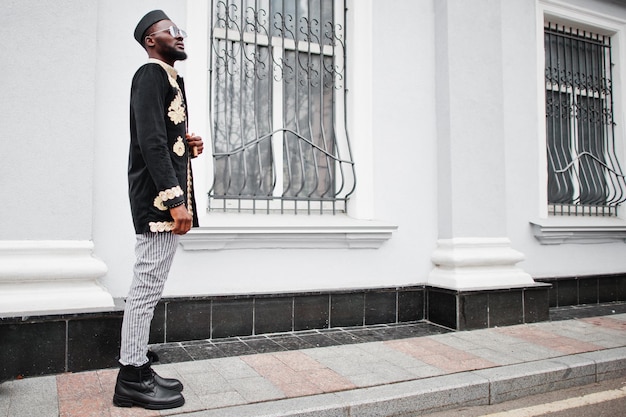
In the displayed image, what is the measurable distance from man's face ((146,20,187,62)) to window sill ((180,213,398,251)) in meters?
1.76

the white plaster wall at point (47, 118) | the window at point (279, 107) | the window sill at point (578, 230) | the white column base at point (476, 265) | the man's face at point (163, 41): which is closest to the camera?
the man's face at point (163, 41)

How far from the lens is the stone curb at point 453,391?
120 inches

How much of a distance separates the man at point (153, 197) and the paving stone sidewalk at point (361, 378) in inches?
6.3

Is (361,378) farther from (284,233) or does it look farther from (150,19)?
(150,19)

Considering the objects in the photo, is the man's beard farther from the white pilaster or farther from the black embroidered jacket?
the white pilaster

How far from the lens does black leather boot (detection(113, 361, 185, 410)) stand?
9.72 ft

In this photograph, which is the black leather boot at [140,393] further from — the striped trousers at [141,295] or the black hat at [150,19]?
the black hat at [150,19]

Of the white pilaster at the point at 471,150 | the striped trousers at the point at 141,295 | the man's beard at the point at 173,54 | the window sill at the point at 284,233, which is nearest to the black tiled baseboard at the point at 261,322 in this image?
the white pilaster at the point at 471,150

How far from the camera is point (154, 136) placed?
287 centimetres

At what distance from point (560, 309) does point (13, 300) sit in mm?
5673

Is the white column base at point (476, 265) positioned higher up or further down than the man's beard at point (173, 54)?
further down

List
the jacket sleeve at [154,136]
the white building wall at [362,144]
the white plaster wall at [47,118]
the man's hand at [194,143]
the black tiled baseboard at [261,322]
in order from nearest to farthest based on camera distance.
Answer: the jacket sleeve at [154,136], the man's hand at [194,143], the black tiled baseboard at [261,322], the white plaster wall at [47,118], the white building wall at [362,144]

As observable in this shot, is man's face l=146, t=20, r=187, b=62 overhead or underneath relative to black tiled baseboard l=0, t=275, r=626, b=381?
overhead

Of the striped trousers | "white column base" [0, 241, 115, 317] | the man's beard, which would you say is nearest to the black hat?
the man's beard
